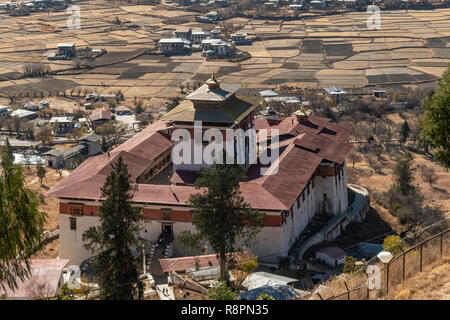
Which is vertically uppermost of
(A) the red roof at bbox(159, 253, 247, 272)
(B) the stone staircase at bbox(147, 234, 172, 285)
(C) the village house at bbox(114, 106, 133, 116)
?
(A) the red roof at bbox(159, 253, 247, 272)

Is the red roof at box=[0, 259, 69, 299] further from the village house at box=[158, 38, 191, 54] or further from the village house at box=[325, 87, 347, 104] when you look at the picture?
the village house at box=[158, 38, 191, 54]

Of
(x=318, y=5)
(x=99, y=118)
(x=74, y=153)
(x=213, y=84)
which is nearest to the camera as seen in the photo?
(x=213, y=84)

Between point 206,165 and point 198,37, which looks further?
point 198,37

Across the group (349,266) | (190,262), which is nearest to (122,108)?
(190,262)

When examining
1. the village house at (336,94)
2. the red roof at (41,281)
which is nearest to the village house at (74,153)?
the red roof at (41,281)

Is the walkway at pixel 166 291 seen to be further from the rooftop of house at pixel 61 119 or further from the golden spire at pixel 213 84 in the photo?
the rooftop of house at pixel 61 119

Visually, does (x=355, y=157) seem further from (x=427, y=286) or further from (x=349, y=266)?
(x=427, y=286)

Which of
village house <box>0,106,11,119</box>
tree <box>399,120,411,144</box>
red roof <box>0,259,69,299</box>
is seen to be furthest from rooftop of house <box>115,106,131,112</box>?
red roof <box>0,259,69,299</box>
